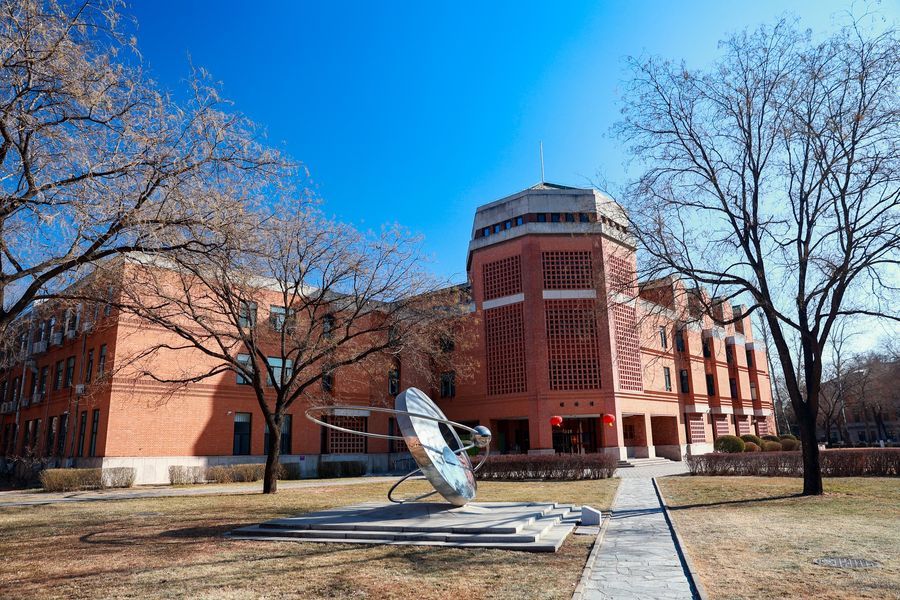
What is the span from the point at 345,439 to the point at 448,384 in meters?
8.06

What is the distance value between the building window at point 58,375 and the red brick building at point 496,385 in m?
0.11

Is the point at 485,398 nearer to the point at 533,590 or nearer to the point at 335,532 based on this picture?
the point at 335,532

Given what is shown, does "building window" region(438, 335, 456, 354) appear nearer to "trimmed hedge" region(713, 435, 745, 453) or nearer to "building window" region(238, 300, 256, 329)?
"building window" region(238, 300, 256, 329)

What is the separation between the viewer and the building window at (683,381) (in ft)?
139

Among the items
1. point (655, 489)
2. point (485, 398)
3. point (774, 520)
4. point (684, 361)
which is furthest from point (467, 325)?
point (774, 520)

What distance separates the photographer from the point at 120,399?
2538cm

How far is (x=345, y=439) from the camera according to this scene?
34.2 meters

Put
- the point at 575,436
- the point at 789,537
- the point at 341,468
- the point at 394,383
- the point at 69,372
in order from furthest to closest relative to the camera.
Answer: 1. the point at 394,383
2. the point at 575,436
3. the point at 341,468
4. the point at 69,372
5. the point at 789,537

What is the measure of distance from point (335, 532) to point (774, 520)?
8.78 meters

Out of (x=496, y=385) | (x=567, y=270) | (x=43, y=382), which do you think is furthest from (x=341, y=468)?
(x=43, y=382)

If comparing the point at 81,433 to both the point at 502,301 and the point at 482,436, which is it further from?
the point at 482,436

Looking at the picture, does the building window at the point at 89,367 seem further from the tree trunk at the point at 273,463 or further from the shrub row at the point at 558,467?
the shrub row at the point at 558,467

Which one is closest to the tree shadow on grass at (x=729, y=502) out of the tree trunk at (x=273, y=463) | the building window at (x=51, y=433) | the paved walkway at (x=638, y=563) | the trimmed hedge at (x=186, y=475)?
the paved walkway at (x=638, y=563)

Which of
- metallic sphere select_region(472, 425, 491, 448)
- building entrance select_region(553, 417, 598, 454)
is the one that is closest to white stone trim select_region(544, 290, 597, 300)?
building entrance select_region(553, 417, 598, 454)
